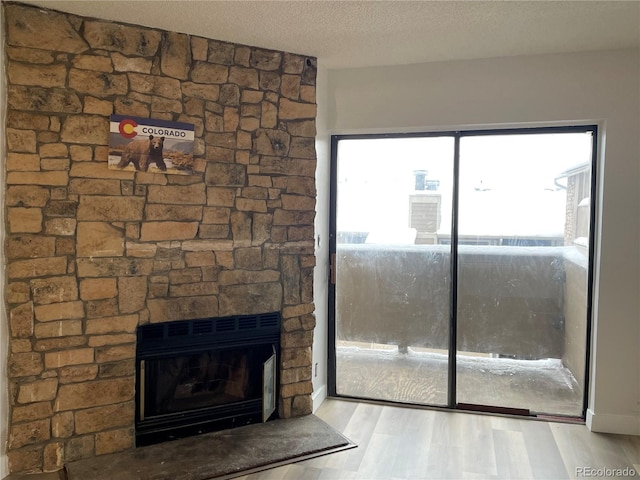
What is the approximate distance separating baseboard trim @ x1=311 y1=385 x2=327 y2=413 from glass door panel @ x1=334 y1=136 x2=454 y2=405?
13 cm

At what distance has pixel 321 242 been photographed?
11.8 feet

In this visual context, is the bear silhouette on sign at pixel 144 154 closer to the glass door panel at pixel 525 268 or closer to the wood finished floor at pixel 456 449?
the wood finished floor at pixel 456 449

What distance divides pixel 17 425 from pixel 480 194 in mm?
3200

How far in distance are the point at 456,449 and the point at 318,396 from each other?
108cm

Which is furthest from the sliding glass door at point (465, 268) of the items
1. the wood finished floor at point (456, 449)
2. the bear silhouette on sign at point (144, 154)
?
the bear silhouette on sign at point (144, 154)

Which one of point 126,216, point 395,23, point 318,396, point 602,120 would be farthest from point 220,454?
point 602,120

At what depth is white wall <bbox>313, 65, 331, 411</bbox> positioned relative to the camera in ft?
11.5

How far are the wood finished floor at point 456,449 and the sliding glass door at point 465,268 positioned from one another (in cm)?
25

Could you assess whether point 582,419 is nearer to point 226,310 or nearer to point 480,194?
point 480,194

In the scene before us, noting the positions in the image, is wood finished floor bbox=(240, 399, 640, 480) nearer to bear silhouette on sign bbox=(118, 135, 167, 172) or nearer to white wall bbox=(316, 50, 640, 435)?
white wall bbox=(316, 50, 640, 435)

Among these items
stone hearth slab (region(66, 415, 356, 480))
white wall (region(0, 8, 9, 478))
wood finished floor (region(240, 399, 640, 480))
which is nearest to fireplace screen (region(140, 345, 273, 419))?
stone hearth slab (region(66, 415, 356, 480))

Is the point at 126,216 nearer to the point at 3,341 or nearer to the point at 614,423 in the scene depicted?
the point at 3,341

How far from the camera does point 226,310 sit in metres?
3.15

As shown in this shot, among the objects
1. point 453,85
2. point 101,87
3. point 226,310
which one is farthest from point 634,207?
point 101,87
